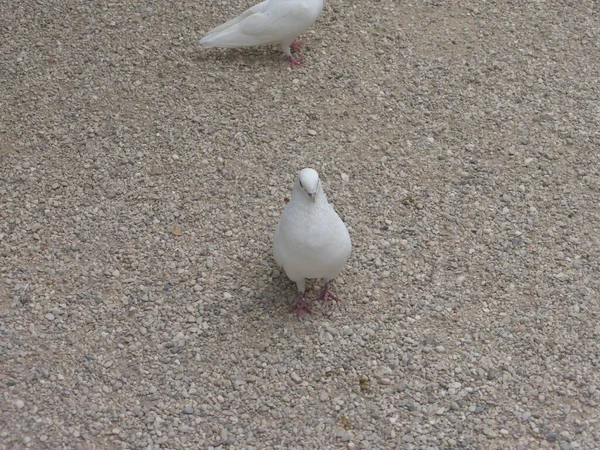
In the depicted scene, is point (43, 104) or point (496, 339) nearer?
point (496, 339)

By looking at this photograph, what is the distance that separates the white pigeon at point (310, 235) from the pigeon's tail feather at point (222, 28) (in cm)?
202

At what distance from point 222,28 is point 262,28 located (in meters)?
0.32

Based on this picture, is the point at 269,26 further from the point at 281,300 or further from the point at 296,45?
the point at 281,300

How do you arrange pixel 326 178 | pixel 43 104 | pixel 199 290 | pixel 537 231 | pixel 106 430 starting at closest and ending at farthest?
Result: 1. pixel 106 430
2. pixel 199 290
3. pixel 537 231
4. pixel 326 178
5. pixel 43 104

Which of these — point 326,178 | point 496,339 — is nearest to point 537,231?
point 496,339

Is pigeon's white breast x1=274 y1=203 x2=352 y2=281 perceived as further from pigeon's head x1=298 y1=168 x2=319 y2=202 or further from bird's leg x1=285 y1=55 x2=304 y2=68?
bird's leg x1=285 y1=55 x2=304 y2=68

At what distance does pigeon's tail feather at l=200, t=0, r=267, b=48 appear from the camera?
5.07 meters

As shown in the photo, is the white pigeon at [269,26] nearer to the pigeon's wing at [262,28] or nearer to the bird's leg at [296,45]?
the pigeon's wing at [262,28]

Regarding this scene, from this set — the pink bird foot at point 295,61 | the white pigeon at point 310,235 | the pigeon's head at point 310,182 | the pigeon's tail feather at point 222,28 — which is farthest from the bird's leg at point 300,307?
the pigeon's tail feather at point 222,28

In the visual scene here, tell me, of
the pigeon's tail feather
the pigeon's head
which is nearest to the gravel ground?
the pigeon's tail feather

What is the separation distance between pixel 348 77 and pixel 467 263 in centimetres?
169

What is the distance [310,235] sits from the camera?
11.0ft

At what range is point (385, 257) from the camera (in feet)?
13.0

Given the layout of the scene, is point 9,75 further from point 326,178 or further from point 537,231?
point 537,231
